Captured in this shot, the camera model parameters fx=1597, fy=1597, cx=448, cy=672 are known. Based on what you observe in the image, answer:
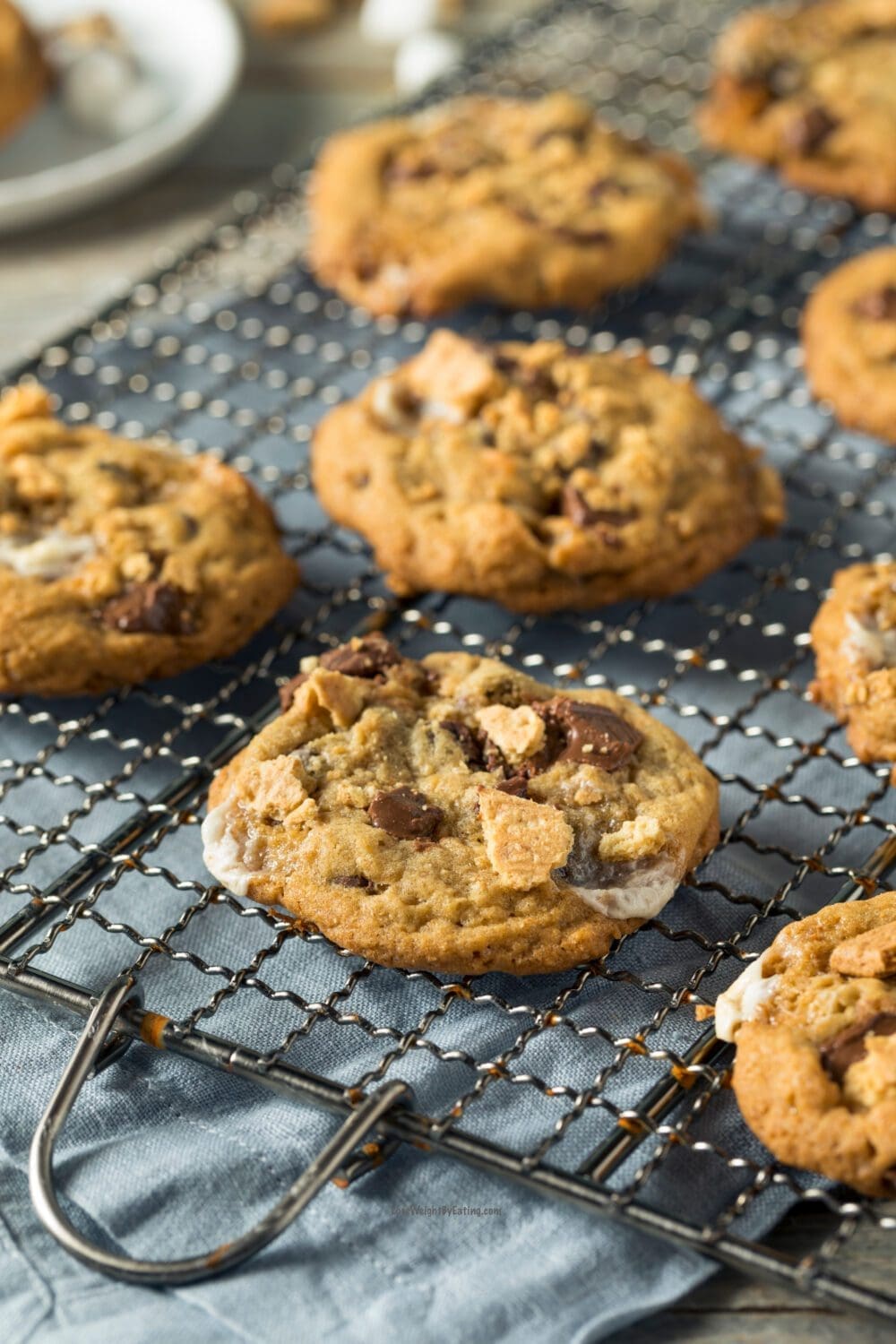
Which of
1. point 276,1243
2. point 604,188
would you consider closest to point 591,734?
point 276,1243

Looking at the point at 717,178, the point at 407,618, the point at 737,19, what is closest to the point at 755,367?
the point at 717,178

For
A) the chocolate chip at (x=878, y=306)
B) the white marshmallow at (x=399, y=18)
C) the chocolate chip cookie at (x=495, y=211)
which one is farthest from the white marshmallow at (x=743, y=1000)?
the white marshmallow at (x=399, y=18)

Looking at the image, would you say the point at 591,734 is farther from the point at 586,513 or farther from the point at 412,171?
the point at 412,171

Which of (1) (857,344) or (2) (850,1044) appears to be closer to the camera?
(2) (850,1044)

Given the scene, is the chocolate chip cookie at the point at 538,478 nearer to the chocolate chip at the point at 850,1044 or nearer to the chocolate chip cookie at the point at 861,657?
the chocolate chip cookie at the point at 861,657

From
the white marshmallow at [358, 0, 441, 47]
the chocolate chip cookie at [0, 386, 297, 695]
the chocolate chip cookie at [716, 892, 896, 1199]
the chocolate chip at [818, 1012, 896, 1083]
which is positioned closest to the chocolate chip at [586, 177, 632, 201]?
the chocolate chip cookie at [0, 386, 297, 695]

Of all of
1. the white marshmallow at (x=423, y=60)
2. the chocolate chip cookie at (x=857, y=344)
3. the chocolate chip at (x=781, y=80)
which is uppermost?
the white marshmallow at (x=423, y=60)
